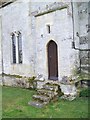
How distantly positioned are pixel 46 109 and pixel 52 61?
3552 mm

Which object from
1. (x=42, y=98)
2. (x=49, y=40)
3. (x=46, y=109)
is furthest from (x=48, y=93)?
(x=49, y=40)

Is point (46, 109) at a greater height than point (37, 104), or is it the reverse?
point (37, 104)

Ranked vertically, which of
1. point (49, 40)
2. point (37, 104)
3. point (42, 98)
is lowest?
point (37, 104)

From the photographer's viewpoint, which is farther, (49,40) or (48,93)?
(49,40)

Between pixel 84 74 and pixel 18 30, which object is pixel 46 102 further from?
pixel 18 30

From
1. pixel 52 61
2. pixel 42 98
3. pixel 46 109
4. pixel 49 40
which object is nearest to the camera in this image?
pixel 46 109

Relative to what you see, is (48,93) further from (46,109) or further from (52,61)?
(52,61)

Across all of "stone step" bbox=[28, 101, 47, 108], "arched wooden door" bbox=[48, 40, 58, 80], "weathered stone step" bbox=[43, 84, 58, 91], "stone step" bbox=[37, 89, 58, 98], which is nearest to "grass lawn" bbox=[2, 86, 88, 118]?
"stone step" bbox=[28, 101, 47, 108]

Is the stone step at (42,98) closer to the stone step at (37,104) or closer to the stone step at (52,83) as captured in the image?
the stone step at (37,104)

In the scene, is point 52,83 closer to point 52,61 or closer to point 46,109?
point 52,61

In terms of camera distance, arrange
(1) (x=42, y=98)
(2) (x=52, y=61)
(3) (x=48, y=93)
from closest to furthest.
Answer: (1) (x=42, y=98) → (3) (x=48, y=93) → (2) (x=52, y=61)

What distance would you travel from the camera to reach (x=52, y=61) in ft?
41.4

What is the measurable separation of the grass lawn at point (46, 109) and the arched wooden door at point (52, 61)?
5.98 feet

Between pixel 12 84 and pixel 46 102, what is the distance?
571 centimetres
